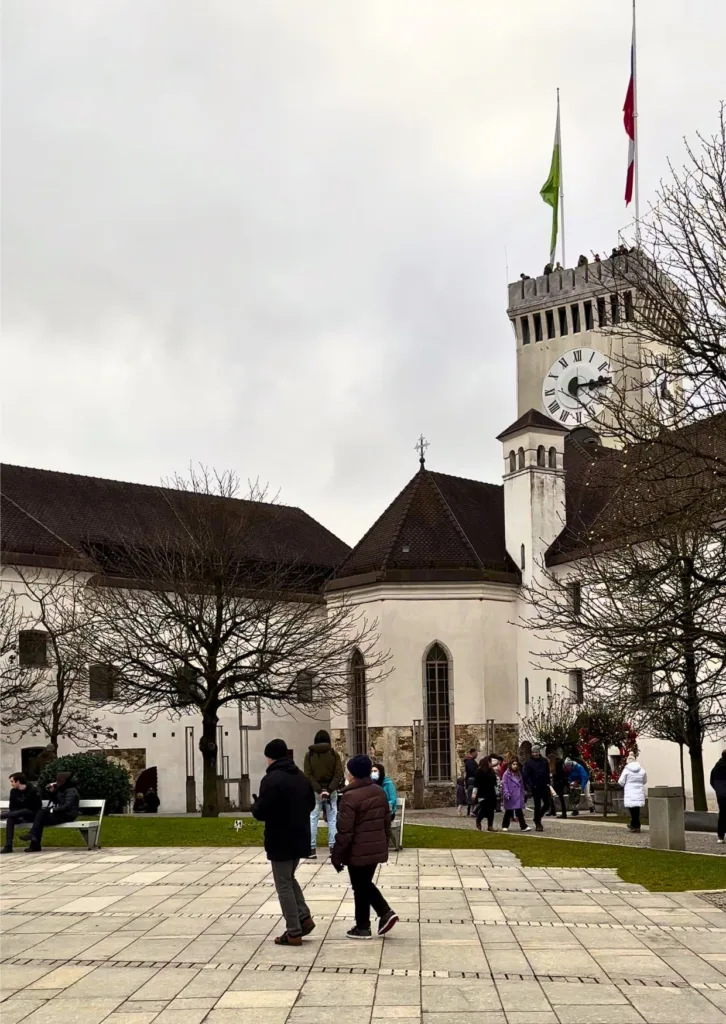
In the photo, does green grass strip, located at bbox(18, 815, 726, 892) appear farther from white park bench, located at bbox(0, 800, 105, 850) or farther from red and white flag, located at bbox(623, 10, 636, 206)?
red and white flag, located at bbox(623, 10, 636, 206)

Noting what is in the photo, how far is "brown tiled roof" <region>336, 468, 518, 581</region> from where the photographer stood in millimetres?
48781

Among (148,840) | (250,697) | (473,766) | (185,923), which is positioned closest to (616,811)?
(473,766)

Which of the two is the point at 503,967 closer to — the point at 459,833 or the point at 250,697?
the point at 459,833

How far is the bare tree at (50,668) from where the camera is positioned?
40.9 meters

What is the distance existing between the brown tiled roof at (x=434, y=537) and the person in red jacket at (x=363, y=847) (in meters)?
36.3

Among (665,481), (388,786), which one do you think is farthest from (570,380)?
(388,786)

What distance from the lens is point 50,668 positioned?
44656 mm

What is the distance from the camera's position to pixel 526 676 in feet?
161

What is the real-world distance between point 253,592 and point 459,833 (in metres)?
15.2

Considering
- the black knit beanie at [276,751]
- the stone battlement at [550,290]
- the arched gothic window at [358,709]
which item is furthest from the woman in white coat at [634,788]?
the stone battlement at [550,290]

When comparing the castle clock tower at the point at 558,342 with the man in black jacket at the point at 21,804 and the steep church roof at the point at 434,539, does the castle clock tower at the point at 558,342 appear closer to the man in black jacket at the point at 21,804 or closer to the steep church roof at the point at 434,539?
the steep church roof at the point at 434,539

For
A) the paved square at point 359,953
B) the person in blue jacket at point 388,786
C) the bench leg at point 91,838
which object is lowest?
the bench leg at point 91,838

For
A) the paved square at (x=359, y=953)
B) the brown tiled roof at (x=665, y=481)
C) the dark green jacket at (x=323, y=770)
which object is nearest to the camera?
the paved square at (x=359, y=953)

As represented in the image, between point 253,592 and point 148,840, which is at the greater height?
point 253,592
